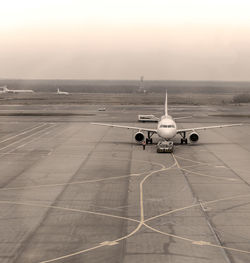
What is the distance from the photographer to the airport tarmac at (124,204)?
25.7m

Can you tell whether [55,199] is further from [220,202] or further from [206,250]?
[206,250]

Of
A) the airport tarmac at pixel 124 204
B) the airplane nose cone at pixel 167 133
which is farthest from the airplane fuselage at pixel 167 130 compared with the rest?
the airport tarmac at pixel 124 204

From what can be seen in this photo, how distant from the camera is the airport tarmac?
25719mm

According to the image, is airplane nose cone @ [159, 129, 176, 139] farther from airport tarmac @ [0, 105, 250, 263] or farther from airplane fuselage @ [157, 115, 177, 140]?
airport tarmac @ [0, 105, 250, 263]

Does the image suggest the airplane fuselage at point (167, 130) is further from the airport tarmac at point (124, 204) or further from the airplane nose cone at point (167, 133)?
the airport tarmac at point (124, 204)

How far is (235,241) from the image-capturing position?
89.3 ft

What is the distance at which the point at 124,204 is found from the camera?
118 feet

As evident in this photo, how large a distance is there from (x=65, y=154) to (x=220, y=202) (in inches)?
1246

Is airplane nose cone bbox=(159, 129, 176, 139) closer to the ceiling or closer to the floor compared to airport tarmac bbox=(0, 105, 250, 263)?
closer to the ceiling

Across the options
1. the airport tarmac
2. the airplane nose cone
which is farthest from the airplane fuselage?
the airport tarmac

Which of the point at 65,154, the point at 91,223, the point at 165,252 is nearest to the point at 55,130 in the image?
the point at 65,154

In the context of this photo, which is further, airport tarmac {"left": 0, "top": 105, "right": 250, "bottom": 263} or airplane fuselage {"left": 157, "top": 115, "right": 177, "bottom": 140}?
airplane fuselage {"left": 157, "top": 115, "right": 177, "bottom": 140}

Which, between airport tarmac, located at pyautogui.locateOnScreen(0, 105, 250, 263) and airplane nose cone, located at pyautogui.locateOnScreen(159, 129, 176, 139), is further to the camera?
airplane nose cone, located at pyautogui.locateOnScreen(159, 129, 176, 139)

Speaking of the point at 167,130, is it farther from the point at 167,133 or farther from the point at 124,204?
the point at 124,204
